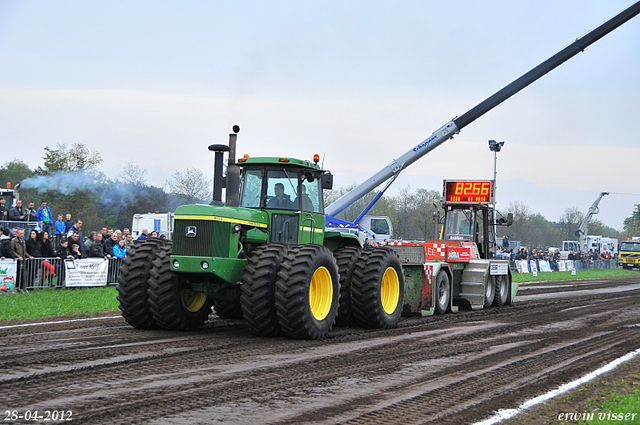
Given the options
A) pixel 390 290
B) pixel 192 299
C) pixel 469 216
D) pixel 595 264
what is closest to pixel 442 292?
pixel 390 290

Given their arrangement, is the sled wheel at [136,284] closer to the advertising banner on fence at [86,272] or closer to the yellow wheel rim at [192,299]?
the yellow wheel rim at [192,299]

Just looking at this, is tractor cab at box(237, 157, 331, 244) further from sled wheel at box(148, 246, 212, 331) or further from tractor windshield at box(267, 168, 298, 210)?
sled wheel at box(148, 246, 212, 331)

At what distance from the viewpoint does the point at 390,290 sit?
1297cm

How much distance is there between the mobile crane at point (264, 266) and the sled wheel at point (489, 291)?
5575mm

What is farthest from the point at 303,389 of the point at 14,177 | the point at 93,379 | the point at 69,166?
the point at 14,177

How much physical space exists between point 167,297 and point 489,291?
410 inches

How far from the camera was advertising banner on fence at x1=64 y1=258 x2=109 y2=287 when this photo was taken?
1884 cm

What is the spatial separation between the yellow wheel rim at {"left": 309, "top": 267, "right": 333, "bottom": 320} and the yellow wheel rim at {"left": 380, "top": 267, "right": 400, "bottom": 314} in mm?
2044

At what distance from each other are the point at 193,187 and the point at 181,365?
37.0 metres

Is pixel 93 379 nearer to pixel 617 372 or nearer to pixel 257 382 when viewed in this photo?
pixel 257 382

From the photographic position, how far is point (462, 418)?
596cm

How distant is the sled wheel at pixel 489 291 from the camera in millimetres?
17812

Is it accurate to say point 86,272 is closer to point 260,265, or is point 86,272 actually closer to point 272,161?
point 272,161

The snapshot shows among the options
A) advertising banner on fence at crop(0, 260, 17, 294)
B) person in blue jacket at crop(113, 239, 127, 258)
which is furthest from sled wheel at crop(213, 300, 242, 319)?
person in blue jacket at crop(113, 239, 127, 258)
